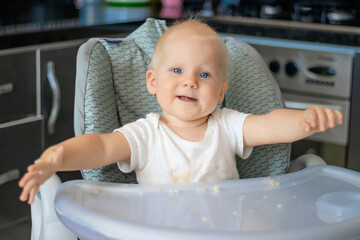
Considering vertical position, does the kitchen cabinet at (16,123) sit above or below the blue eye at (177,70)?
below

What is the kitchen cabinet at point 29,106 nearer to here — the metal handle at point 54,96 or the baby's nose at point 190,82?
the metal handle at point 54,96

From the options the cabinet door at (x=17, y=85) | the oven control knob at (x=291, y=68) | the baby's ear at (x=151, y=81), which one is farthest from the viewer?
the oven control knob at (x=291, y=68)

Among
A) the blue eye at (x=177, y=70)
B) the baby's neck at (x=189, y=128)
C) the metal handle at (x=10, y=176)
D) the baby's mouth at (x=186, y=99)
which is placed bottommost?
the metal handle at (x=10, y=176)

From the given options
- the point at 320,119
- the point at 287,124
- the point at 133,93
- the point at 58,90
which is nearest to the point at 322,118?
the point at 320,119

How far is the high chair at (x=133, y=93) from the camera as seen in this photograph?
4.88 feet

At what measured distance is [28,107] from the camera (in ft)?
7.23

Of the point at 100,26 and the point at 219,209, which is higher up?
the point at 100,26

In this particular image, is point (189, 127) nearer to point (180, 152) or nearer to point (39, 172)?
point (180, 152)

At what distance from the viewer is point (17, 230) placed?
2.28 meters

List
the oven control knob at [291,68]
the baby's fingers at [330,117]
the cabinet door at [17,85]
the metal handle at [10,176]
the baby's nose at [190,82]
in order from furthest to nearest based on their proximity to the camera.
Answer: the oven control knob at [291,68] → the metal handle at [10,176] → the cabinet door at [17,85] → the baby's nose at [190,82] → the baby's fingers at [330,117]

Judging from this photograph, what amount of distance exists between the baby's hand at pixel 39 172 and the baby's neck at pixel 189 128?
0.35 m

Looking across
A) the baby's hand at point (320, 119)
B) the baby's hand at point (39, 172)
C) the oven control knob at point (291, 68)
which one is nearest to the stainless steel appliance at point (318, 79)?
the oven control knob at point (291, 68)

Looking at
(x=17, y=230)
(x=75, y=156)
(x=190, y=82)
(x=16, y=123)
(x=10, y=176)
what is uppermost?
(x=190, y=82)

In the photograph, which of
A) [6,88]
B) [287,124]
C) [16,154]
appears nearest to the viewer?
[287,124]
